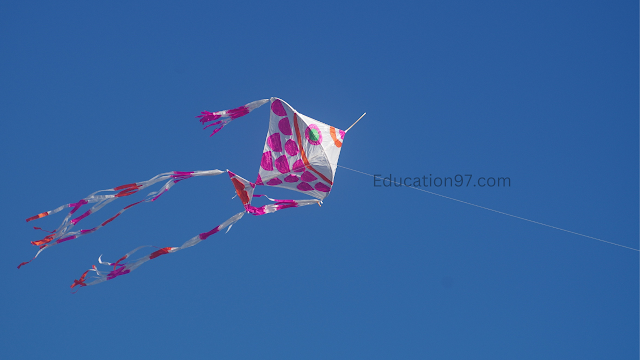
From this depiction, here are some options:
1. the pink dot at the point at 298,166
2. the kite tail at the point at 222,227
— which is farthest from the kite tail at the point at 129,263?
the pink dot at the point at 298,166

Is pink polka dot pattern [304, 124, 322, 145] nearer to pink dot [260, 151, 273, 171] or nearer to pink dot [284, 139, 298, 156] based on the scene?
pink dot [284, 139, 298, 156]

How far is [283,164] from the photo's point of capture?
14070 millimetres

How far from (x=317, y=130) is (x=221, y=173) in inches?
106

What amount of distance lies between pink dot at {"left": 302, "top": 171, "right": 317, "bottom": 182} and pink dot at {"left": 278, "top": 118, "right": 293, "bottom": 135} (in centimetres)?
113

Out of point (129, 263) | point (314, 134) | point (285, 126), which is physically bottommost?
point (129, 263)

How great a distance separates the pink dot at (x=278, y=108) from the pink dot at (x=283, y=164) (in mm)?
1132

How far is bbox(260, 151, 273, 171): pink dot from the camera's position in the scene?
14.0 m

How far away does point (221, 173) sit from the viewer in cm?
1302

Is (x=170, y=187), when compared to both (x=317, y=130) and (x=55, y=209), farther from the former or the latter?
(x=317, y=130)

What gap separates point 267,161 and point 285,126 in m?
1.04

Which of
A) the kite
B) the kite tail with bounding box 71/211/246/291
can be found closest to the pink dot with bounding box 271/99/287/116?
the kite

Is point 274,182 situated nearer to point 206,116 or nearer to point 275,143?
point 275,143

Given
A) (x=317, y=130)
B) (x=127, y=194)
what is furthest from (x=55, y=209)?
(x=317, y=130)

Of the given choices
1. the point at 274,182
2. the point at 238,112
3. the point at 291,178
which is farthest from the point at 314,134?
the point at 238,112
